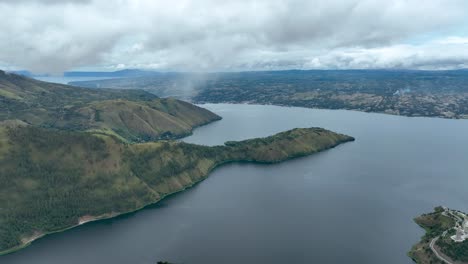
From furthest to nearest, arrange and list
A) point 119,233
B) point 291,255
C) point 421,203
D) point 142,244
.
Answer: point 421,203
point 119,233
point 142,244
point 291,255

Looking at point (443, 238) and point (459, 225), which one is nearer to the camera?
point (443, 238)

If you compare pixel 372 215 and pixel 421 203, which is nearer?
pixel 372 215

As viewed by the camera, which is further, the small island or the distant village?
the distant village

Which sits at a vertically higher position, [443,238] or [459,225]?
[459,225]

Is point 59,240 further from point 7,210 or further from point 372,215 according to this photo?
point 372,215

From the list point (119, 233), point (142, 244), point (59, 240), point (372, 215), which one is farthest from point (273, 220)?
point (59, 240)

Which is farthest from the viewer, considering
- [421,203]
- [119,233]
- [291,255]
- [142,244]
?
[421,203]

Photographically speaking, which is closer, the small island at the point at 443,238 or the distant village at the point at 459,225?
the small island at the point at 443,238
